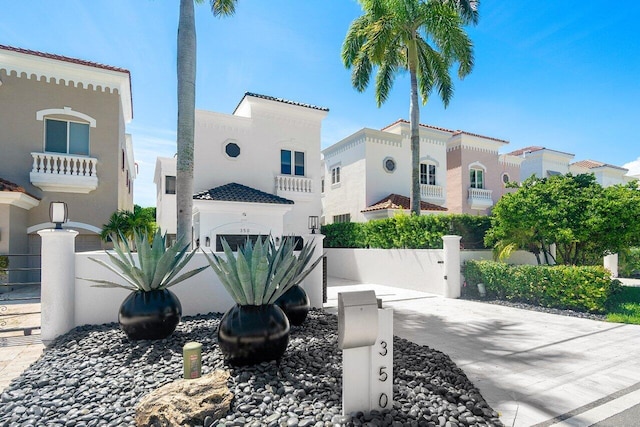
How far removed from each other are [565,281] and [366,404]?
28.8ft

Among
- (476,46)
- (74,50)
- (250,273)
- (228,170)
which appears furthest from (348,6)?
(250,273)

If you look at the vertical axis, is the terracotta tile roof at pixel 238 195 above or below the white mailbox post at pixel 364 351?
above

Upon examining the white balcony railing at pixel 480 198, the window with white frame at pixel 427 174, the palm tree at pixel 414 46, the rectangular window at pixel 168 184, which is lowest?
the white balcony railing at pixel 480 198

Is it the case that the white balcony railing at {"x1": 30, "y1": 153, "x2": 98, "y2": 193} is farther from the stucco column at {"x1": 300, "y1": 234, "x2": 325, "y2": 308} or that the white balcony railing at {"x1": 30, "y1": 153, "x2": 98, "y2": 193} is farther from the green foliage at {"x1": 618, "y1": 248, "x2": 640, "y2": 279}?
the green foliage at {"x1": 618, "y1": 248, "x2": 640, "y2": 279}

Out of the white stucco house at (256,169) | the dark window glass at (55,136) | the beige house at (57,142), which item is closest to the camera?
the beige house at (57,142)

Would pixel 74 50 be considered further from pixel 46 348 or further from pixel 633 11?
pixel 633 11

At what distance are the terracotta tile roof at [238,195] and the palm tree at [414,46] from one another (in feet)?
21.5

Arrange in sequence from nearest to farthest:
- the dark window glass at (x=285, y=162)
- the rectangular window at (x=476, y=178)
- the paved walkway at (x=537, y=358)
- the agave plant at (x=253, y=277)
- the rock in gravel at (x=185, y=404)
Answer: the rock in gravel at (x=185, y=404), the paved walkway at (x=537, y=358), the agave plant at (x=253, y=277), the dark window glass at (x=285, y=162), the rectangular window at (x=476, y=178)

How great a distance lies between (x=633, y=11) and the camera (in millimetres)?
10477

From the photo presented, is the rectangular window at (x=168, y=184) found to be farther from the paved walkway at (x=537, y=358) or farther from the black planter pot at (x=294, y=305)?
the black planter pot at (x=294, y=305)

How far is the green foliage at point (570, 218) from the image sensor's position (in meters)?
9.45

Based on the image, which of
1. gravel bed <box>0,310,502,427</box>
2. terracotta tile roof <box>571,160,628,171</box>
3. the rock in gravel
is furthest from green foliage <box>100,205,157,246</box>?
terracotta tile roof <box>571,160,628,171</box>

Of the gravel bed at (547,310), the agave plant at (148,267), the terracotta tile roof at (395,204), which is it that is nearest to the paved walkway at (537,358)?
the gravel bed at (547,310)

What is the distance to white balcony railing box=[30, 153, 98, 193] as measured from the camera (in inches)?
521
